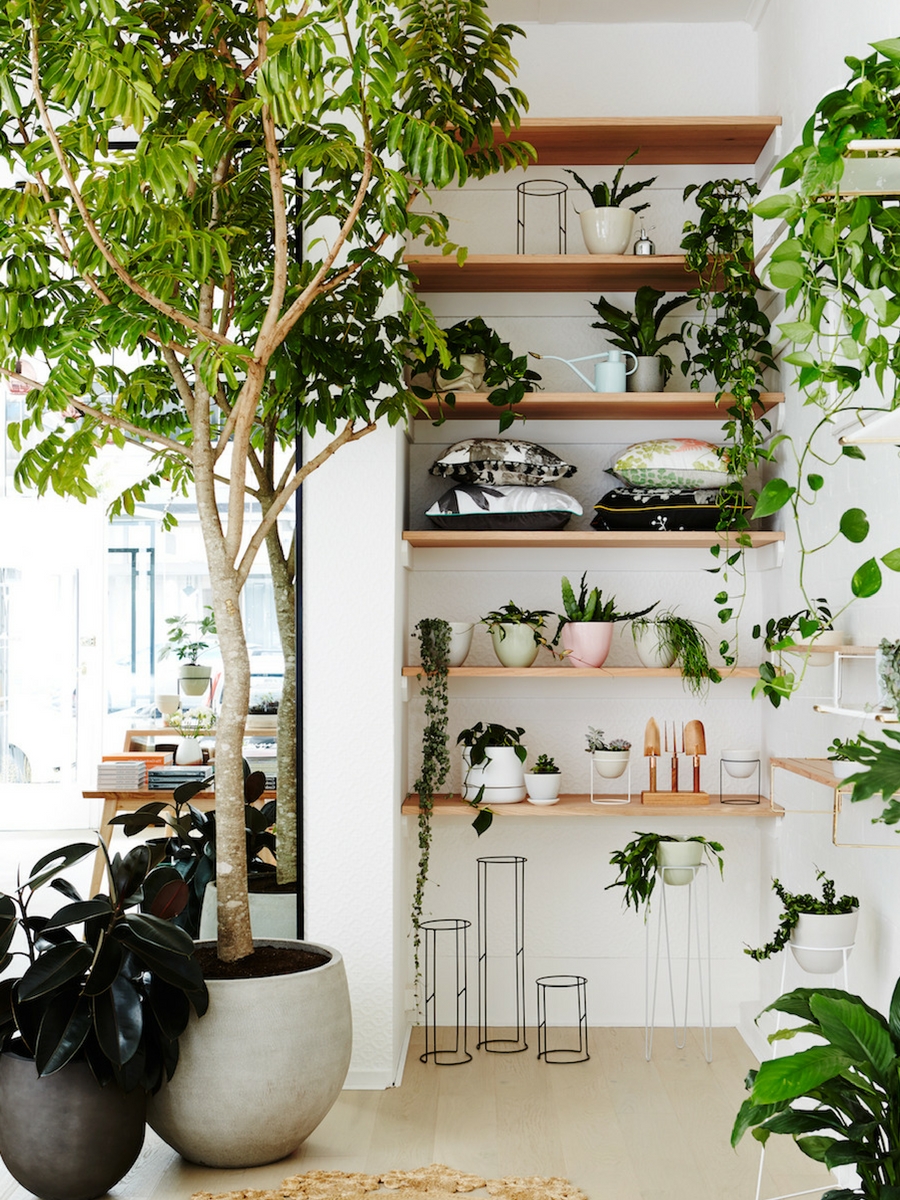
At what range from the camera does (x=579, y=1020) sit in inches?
135

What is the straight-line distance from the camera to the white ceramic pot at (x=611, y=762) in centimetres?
331

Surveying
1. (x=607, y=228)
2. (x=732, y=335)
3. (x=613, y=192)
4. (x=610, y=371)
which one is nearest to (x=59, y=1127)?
(x=610, y=371)

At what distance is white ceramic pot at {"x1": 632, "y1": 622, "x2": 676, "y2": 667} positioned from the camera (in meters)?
3.32

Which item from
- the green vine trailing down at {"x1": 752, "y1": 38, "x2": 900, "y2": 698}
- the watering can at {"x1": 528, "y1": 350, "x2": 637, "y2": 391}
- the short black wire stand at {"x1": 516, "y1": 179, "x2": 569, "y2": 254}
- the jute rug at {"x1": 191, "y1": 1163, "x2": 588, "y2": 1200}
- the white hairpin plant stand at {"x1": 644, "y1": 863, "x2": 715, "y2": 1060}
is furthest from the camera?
the short black wire stand at {"x1": 516, "y1": 179, "x2": 569, "y2": 254}

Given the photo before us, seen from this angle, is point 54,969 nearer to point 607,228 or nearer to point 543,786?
point 543,786

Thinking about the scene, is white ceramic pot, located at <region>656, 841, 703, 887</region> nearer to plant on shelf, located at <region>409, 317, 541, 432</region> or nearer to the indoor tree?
the indoor tree

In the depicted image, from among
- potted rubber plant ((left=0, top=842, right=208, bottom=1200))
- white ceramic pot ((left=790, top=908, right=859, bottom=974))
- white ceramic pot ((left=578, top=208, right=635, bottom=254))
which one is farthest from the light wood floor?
white ceramic pot ((left=578, top=208, right=635, bottom=254))

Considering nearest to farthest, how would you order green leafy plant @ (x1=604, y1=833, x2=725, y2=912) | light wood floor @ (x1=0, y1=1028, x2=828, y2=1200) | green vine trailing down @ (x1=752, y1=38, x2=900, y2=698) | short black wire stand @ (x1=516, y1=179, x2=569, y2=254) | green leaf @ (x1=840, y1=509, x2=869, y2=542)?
1. green vine trailing down @ (x1=752, y1=38, x2=900, y2=698)
2. green leaf @ (x1=840, y1=509, x2=869, y2=542)
3. light wood floor @ (x1=0, y1=1028, x2=828, y2=1200)
4. green leafy plant @ (x1=604, y1=833, x2=725, y2=912)
5. short black wire stand @ (x1=516, y1=179, x2=569, y2=254)

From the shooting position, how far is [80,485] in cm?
295

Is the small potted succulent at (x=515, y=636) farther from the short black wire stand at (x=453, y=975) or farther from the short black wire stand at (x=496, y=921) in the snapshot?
the short black wire stand at (x=453, y=975)

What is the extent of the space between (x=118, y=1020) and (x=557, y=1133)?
1111 mm

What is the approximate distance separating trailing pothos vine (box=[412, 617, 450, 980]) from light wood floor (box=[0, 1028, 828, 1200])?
0.44 meters

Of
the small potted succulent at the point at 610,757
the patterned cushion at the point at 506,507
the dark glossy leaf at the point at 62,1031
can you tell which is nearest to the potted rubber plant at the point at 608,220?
the patterned cushion at the point at 506,507

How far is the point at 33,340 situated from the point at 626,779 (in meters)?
2.15
